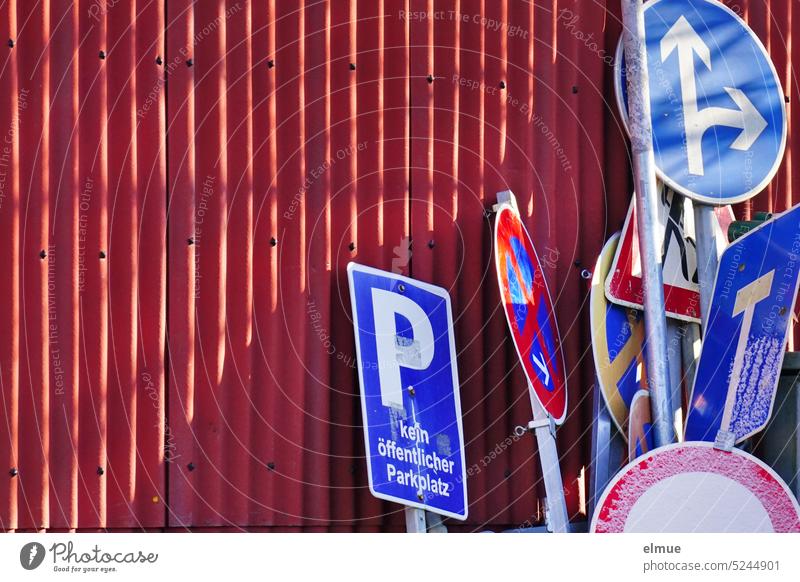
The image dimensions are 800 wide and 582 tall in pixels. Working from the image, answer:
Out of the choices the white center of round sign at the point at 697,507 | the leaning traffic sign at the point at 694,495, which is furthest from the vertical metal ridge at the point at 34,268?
the white center of round sign at the point at 697,507

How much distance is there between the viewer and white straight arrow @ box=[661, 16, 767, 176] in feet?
20.2

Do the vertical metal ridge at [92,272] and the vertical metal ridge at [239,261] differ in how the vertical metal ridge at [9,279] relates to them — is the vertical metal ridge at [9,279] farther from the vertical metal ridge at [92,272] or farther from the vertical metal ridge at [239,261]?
the vertical metal ridge at [239,261]

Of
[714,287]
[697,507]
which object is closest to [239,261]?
[714,287]

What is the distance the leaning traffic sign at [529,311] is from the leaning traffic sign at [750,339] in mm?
666

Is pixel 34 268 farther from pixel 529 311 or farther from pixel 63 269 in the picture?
pixel 529 311

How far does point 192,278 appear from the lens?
562cm

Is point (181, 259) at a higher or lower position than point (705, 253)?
higher

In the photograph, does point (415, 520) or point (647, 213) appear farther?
point (647, 213)

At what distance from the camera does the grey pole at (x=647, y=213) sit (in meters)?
5.81

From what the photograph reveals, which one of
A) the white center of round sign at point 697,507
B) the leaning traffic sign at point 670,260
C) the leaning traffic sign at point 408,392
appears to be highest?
the leaning traffic sign at point 670,260

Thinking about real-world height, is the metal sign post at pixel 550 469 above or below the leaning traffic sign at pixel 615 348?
below

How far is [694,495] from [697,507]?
0.06m

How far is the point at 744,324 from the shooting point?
5.66m
